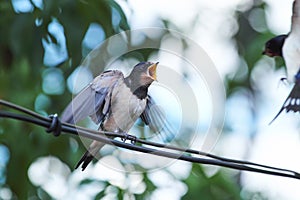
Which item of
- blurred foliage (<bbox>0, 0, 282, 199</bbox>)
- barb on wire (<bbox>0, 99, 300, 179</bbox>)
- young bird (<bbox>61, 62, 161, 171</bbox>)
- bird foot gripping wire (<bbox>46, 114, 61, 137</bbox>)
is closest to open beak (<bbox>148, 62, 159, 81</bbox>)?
young bird (<bbox>61, 62, 161, 171</bbox>)

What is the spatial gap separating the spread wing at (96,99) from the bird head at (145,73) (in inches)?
3.3

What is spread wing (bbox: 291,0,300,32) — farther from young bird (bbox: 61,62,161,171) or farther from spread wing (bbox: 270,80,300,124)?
young bird (bbox: 61,62,161,171)

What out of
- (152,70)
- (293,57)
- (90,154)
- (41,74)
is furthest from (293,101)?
(41,74)

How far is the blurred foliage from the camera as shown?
222cm

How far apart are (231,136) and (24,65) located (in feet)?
6.54

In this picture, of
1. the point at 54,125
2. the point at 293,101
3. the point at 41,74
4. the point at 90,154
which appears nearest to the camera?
the point at 54,125

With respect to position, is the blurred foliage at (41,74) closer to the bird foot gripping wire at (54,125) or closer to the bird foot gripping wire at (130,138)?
the bird foot gripping wire at (130,138)

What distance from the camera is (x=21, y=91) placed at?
237cm

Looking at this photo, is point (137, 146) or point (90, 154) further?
point (90, 154)

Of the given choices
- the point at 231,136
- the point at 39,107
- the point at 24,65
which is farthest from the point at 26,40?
the point at 231,136

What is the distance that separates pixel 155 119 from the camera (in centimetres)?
141

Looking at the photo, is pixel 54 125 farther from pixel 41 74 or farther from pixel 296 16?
pixel 41 74

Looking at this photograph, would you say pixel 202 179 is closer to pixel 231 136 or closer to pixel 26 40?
pixel 26 40

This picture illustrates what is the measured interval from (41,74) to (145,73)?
1158 mm
